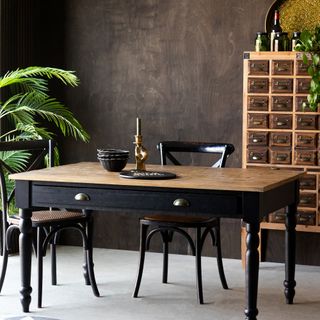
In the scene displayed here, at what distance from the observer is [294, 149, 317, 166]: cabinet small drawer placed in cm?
552

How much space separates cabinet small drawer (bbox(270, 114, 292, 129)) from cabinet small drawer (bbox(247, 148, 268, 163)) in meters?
0.17

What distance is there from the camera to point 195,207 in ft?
13.5

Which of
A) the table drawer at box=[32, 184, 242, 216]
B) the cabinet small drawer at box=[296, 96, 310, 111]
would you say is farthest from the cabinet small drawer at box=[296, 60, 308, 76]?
the table drawer at box=[32, 184, 242, 216]

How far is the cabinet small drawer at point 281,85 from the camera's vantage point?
218 inches

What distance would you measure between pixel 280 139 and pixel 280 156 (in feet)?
0.36

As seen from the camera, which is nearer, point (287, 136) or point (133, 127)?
point (287, 136)

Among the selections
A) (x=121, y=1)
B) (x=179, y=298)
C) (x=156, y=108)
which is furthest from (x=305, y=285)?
(x=121, y=1)

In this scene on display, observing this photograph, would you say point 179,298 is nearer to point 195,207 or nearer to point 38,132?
point 195,207

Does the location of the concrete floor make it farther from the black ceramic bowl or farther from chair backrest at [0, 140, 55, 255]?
the black ceramic bowl

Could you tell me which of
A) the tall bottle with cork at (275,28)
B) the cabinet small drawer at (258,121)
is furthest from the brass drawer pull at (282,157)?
the tall bottle with cork at (275,28)

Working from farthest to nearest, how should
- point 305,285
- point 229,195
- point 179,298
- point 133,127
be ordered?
point 133,127, point 305,285, point 179,298, point 229,195

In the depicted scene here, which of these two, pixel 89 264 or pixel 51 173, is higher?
pixel 51 173

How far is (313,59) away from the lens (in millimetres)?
5352

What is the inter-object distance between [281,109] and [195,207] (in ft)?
5.48
